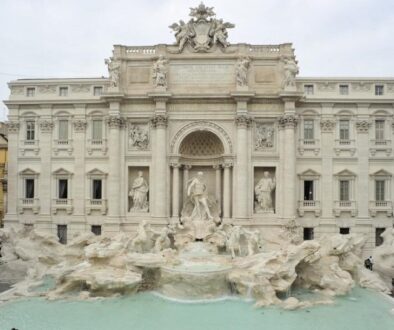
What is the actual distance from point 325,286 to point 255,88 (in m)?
12.3

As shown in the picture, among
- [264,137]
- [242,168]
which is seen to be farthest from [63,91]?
[264,137]

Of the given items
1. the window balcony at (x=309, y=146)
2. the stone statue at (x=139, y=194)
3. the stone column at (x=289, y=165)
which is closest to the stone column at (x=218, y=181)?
the stone column at (x=289, y=165)

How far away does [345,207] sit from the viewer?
2388 cm

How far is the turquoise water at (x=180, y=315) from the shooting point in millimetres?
13367

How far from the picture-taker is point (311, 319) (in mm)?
14102

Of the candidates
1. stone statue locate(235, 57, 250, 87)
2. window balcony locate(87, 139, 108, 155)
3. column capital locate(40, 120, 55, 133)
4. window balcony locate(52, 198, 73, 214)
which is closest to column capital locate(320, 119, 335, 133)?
stone statue locate(235, 57, 250, 87)

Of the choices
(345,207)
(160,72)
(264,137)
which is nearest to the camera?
(160,72)

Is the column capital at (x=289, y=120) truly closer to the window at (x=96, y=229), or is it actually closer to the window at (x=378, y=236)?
the window at (x=378, y=236)

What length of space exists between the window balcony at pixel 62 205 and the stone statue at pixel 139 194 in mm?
4082

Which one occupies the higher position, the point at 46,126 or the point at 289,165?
the point at 46,126

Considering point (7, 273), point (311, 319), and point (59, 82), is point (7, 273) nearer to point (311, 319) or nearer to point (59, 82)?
point (59, 82)

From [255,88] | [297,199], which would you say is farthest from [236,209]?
[255,88]

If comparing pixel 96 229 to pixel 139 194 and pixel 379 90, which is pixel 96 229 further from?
pixel 379 90

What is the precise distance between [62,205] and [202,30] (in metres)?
14.3
